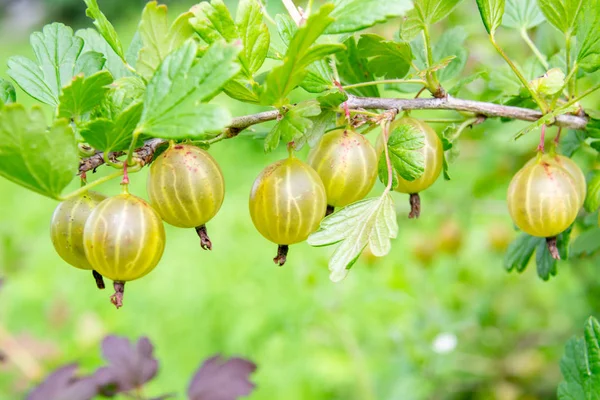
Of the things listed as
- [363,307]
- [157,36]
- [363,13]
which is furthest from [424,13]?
[363,307]

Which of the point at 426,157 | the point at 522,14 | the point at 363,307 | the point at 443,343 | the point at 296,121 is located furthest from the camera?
the point at 363,307

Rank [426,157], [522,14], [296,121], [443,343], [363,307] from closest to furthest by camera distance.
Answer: [296,121] < [426,157] < [522,14] < [443,343] < [363,307]

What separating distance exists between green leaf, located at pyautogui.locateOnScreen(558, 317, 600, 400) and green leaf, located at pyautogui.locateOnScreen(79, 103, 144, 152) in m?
0.51

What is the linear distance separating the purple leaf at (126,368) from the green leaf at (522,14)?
0.72 meters

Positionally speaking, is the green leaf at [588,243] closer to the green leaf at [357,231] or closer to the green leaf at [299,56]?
the green leaf at [357,231]

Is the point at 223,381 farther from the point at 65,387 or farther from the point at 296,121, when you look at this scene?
the point at 296,121

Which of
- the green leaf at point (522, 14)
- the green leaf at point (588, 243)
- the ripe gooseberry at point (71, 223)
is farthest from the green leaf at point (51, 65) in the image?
the green leaf at point (588, 243)

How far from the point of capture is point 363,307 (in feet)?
8.42

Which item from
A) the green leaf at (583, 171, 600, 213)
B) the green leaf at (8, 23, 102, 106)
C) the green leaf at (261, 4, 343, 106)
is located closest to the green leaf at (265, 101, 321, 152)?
the green leaf at (261, 4, 343, 106)

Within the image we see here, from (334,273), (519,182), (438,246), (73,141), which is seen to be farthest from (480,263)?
(73,141)

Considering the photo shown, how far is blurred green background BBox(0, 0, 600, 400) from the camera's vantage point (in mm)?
1681

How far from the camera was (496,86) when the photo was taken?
2.80 feet

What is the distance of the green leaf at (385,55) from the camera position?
71cm

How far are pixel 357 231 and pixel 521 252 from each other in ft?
1.32
